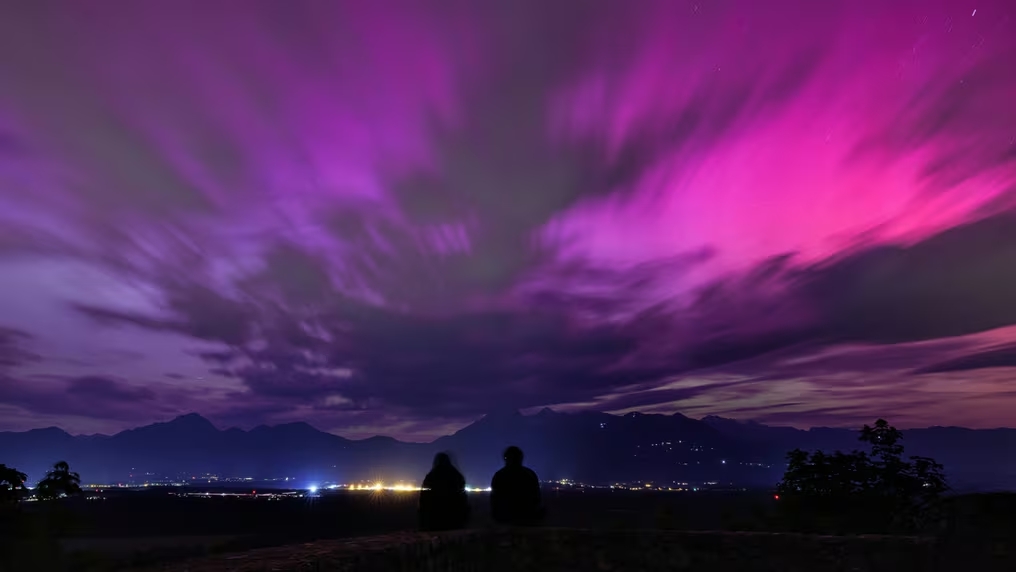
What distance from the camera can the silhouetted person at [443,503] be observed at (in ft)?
36.2

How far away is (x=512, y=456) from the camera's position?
11977 mm

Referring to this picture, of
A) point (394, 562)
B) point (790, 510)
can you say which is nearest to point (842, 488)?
point (790, 510)

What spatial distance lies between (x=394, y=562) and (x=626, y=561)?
11.1ft

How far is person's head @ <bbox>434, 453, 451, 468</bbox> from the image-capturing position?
1161 centimetres

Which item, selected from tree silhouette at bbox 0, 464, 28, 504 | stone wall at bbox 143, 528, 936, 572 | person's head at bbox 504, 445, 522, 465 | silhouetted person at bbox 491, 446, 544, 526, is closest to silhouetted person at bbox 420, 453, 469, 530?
silhouetted person at bbox 491, 446, 544, 526

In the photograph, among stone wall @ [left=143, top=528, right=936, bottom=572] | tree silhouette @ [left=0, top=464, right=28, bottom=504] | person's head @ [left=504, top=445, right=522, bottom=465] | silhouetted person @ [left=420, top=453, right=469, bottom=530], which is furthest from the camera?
tree silhouette @ [left=0, top=464, right=28, bottom=504]

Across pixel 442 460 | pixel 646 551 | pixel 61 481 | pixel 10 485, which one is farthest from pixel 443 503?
pixel 61 481

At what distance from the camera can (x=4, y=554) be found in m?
7.22

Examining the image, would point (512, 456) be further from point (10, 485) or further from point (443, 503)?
point (10, 485)

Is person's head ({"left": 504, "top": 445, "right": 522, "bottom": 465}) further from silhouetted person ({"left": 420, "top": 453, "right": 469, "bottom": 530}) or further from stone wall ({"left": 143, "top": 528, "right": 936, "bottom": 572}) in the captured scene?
stone wall ({"left": 143, "top": 528, "right": 936, "bottom": 572})

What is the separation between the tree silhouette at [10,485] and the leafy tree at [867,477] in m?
32.9

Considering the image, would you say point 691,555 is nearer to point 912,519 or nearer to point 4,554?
point 4,554

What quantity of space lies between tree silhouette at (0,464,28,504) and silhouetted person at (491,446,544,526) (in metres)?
30.1

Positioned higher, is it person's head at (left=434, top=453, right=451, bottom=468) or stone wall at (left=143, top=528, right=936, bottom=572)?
person's head at (left=434, top=453, right=451, bottom=468)
